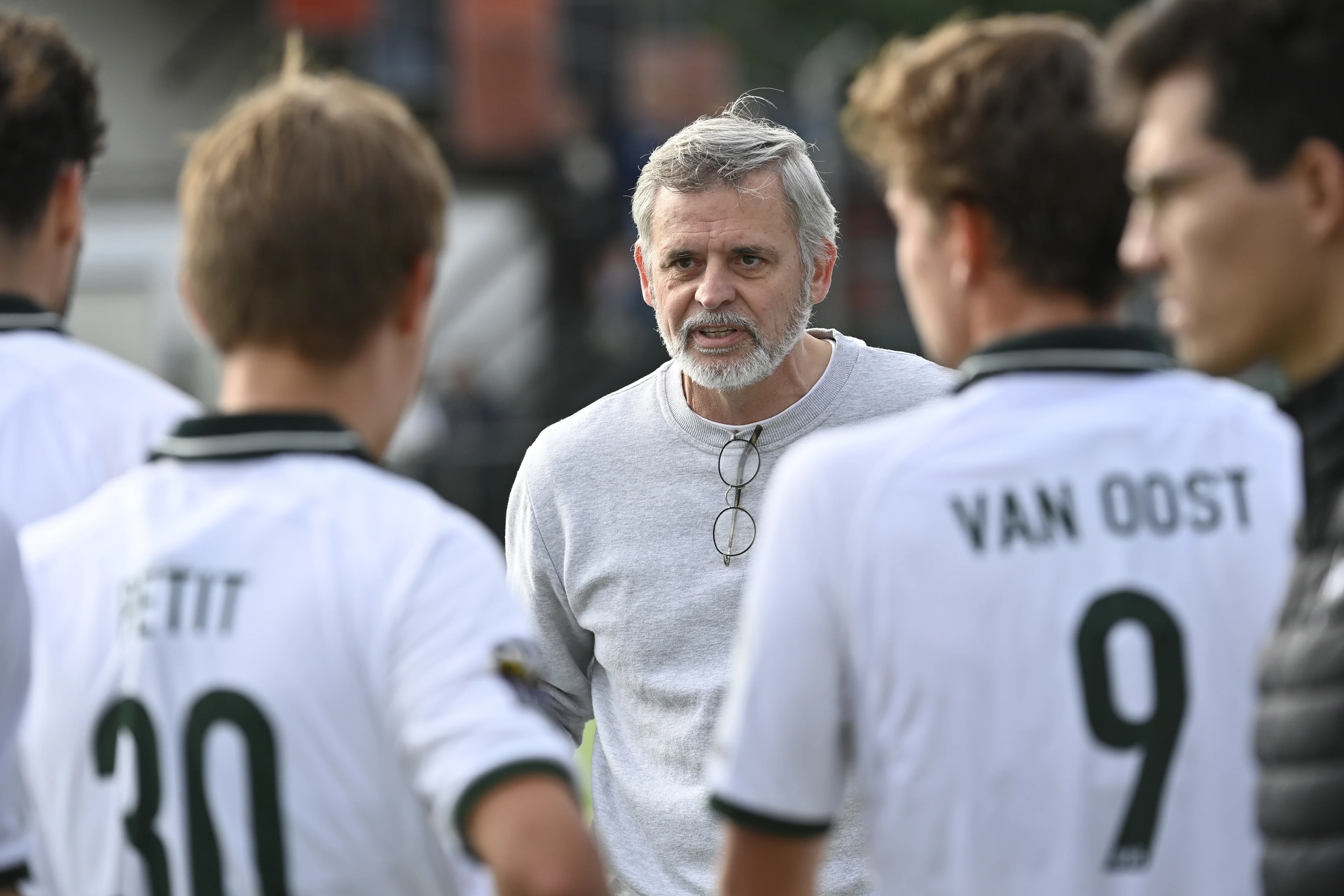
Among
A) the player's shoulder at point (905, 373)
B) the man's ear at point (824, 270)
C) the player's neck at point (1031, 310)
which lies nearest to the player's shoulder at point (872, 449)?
the player's neck at point (1031, 310)

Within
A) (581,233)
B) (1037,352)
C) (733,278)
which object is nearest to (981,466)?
(1037,352)

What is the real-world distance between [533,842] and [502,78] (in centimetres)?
1698

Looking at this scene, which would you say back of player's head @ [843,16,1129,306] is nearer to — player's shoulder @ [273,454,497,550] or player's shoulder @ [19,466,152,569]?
player's shoulder @ [273,454,497,550]

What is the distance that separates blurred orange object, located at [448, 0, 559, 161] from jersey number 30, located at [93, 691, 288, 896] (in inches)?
644

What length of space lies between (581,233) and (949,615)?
14.2 m

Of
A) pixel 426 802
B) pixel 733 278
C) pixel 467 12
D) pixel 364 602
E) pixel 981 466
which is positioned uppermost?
pixel 467 12

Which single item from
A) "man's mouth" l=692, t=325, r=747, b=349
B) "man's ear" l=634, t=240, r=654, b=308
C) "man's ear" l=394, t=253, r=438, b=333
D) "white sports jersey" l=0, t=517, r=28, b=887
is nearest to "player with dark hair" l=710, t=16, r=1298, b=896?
"man's ear" l=394, t=253, r=438, b=333

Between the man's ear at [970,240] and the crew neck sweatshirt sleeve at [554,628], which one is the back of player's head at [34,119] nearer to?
the crew neck sweatshirt sleeve at [554,628]

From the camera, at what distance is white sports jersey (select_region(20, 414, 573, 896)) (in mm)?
1920

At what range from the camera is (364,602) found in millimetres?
1947

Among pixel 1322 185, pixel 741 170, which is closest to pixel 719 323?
pixel 741 170

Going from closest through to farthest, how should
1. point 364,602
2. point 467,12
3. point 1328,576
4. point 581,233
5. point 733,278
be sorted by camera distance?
point 1328,576 → point 364,602 → point 733,278 → point 581,233 → point 467,12

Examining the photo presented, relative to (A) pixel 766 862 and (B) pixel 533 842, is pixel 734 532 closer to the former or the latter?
(A) pixel 766 862

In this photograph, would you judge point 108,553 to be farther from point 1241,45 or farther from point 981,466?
point 1241,45
